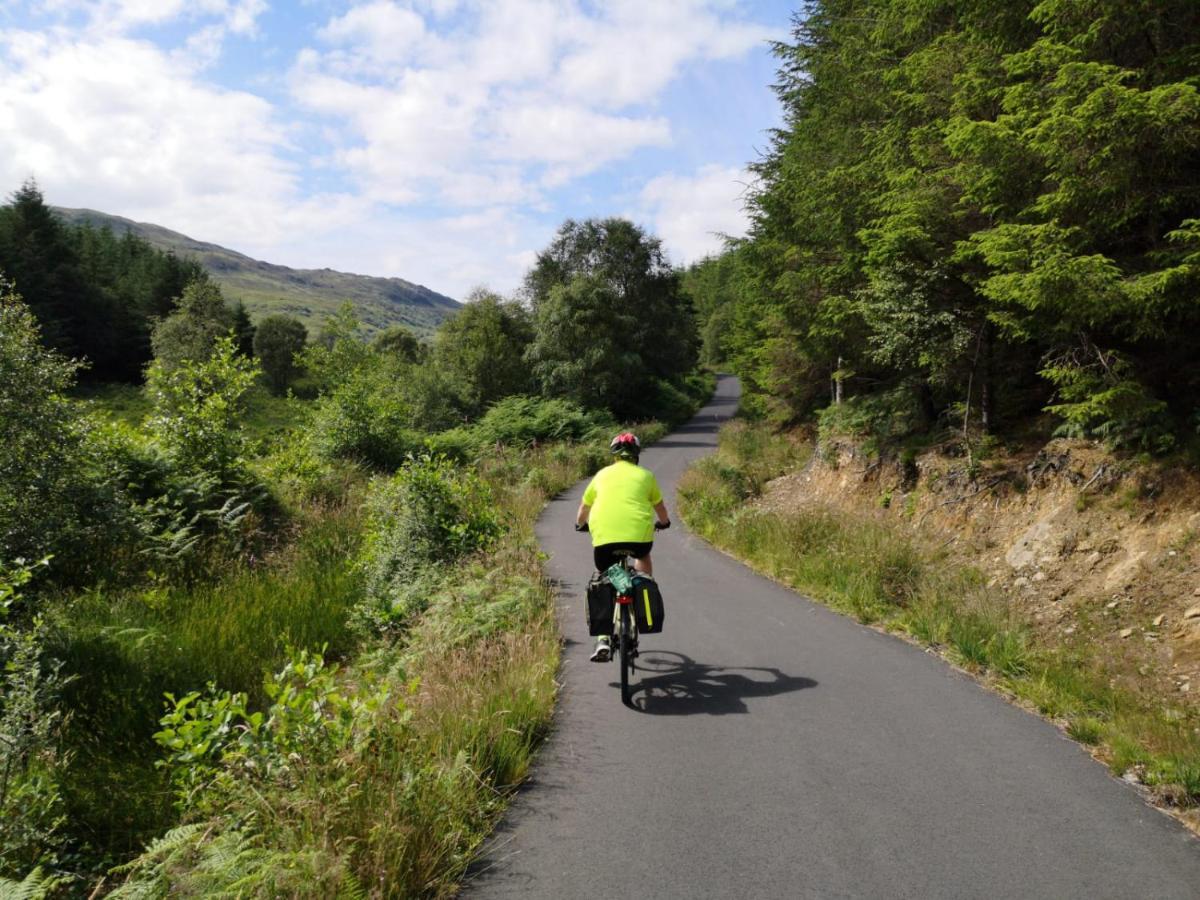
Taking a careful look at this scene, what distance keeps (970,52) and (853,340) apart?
550 centimetres

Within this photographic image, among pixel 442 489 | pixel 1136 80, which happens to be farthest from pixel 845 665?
pixel 1136 80

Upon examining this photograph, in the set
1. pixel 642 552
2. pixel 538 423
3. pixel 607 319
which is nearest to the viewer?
pixel 642 552

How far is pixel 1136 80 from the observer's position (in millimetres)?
7336

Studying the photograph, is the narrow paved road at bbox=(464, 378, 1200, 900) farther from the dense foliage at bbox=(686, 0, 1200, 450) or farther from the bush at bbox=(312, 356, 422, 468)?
the bush at bbox=(312, 356, 422, 468)

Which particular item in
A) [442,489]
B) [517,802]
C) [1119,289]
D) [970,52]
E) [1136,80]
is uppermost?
[970,52]

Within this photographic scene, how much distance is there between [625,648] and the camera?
557 cm

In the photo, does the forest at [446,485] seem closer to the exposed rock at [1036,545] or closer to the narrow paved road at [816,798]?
the narrow paved road at [816,798]

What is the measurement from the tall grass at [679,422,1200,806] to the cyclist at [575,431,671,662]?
11.0 ft

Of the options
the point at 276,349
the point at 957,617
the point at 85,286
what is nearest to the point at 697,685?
the point at 957,617

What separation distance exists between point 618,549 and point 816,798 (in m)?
→ 2.54

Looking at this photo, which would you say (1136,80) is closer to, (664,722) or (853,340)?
(853,340)

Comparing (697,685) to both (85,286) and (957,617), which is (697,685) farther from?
(85,286)

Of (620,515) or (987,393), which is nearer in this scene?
(620,515)

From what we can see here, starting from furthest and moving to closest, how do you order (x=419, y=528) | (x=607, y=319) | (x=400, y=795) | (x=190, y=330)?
1. (x=190, y=330)
2. (x=607, y=319)
3. (x=419, y=528)
4. (x=400, y=795)
